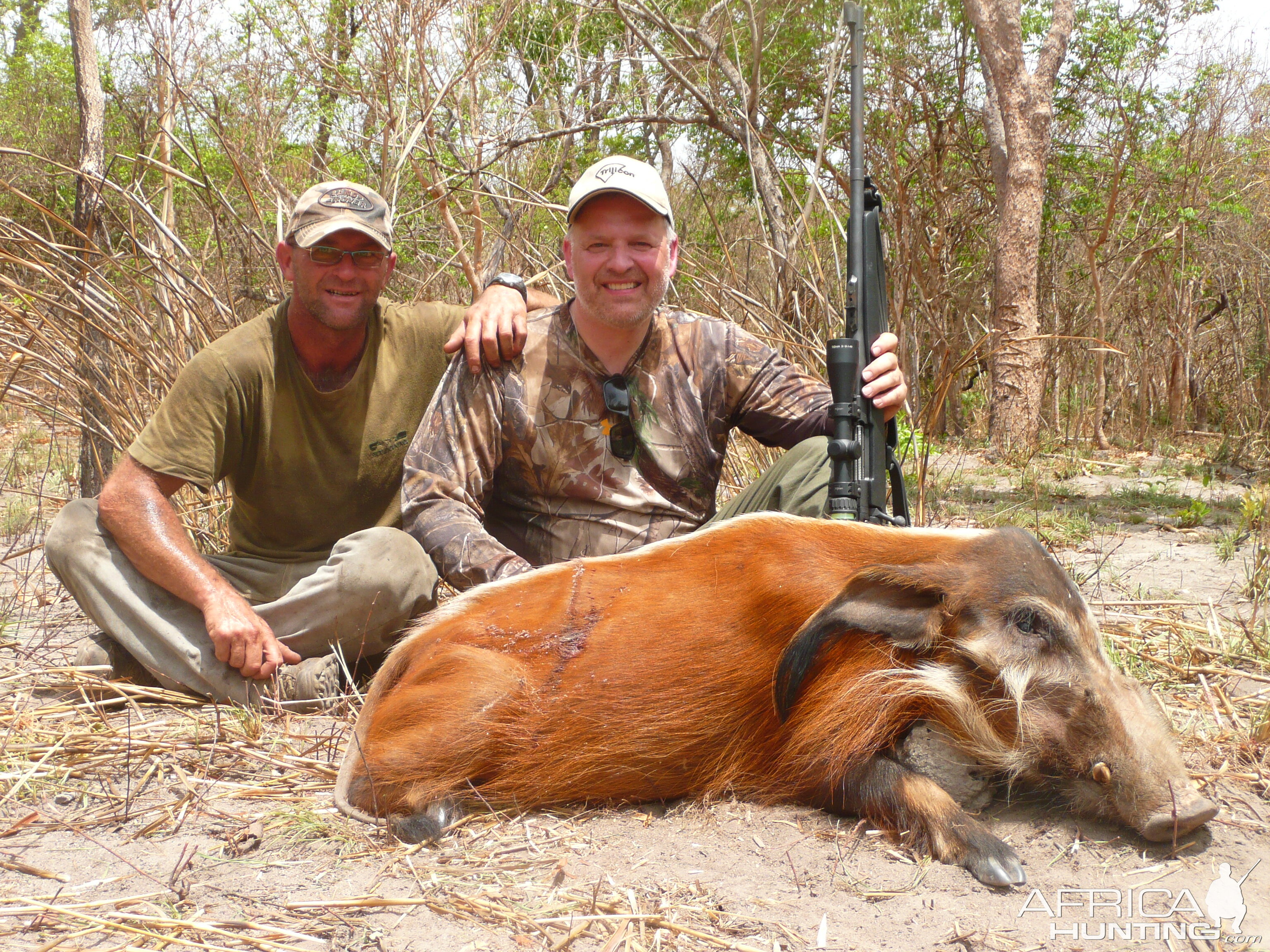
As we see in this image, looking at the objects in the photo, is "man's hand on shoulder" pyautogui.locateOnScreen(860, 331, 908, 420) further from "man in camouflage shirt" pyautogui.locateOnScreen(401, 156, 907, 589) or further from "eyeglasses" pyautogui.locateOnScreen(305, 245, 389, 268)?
"eyeglasses" pyautogui.locateOnScreen(305, 245, 389, 268)

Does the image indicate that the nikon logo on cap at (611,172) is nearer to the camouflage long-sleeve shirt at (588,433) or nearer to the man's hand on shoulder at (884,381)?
the camouflage long-sleeve shirt at (588,433)

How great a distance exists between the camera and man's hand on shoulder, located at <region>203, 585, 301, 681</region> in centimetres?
307

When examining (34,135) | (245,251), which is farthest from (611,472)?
(34,135)

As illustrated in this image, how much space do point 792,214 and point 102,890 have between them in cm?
872

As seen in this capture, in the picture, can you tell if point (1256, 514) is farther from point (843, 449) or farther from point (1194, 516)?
point (843, 449)

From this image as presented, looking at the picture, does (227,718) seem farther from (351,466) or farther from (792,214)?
(792,214)

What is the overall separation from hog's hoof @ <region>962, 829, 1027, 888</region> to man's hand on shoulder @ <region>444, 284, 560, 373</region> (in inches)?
78.3

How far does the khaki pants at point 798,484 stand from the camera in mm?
3107

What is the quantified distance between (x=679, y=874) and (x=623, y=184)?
2009mm

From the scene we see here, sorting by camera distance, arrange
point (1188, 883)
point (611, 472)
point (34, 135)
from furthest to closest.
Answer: point (34, 135), point (611, 472), point (1188, 883)

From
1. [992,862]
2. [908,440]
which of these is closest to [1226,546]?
[908,440]

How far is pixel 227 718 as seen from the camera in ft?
9.99

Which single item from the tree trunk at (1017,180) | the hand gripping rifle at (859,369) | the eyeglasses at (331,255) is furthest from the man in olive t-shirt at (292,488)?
the tree trunk at (1017,180)

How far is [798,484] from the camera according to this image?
10.5 feet
